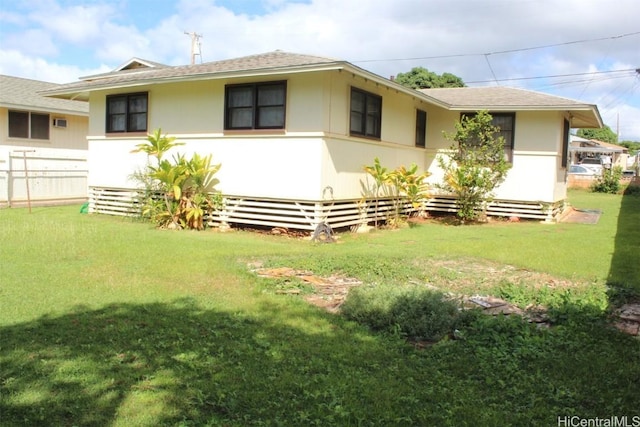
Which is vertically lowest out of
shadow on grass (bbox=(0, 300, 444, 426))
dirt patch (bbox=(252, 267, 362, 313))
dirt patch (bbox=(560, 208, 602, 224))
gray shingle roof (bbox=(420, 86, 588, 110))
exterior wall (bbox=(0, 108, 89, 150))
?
shadow on grass (bbox=(0, 300, 444, 426))

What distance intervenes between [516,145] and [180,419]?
1357 centimetres

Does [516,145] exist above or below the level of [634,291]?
above

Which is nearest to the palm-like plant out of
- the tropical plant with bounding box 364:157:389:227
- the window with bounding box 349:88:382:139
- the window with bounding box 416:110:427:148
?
the window with bounding box 349:88:382:139

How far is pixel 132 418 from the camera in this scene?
3295 mm

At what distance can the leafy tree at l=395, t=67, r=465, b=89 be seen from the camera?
40.8 m

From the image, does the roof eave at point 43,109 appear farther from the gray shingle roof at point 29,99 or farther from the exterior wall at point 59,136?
the exterior wall at point 59,136

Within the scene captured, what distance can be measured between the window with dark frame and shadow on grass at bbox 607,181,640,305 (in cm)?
1896

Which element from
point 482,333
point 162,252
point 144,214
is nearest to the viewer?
point 482,333

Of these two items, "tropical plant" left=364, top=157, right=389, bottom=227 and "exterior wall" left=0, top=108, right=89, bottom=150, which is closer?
"tropical plant" left=364, top=157, right=389, bottom=227

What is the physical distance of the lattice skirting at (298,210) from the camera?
11398mm

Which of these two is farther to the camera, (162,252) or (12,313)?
(162,252)

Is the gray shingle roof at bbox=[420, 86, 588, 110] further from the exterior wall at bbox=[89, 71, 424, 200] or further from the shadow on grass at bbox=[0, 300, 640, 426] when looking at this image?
the shadow on grass at bbox=[0, 300, 640, 426]

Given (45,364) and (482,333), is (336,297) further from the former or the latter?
(45,364)

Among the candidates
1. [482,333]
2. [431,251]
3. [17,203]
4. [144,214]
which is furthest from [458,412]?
[17,203]
